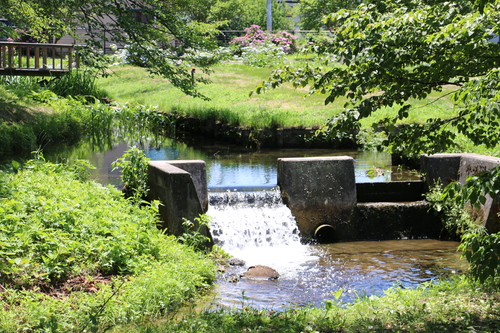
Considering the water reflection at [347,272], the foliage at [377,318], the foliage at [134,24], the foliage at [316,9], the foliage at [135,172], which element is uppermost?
the foliage at [316,9]

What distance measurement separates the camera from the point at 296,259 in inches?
337

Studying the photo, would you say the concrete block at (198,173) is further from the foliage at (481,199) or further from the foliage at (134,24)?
the foliage at (481,199)

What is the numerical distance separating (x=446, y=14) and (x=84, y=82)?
17.6m

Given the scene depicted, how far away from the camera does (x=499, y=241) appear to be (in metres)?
4.63

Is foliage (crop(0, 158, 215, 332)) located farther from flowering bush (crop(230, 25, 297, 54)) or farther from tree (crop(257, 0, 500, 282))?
flowering bush (crop(230, 25, 297, 54))

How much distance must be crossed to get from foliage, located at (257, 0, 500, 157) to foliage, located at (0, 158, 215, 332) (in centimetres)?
238

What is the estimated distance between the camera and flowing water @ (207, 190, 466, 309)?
267 inches

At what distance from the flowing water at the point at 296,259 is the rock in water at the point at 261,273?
11 cm

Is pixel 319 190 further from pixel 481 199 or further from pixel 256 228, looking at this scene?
pixel 481 199

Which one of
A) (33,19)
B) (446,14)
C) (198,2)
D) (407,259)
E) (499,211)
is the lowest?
(407,259)

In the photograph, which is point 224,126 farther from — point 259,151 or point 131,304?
point 131,304

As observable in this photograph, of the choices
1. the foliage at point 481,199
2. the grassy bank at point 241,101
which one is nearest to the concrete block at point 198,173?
the grassy bank at point 241,101

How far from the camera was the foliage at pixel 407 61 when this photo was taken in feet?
15.4

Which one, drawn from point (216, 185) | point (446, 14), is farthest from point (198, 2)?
point (446, 14)
